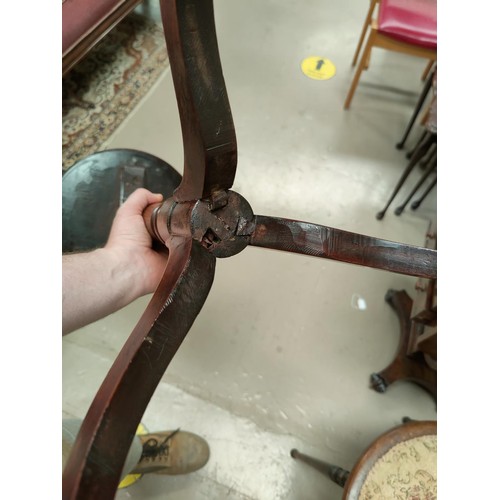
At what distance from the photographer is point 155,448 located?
1342mm

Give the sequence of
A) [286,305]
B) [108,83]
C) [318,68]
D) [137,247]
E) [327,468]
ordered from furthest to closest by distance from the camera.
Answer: [318,68], [108,83], [286,305], [327,468], [137,247]

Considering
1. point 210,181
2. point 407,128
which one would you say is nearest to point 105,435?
point 210,181

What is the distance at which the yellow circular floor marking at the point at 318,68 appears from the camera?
7.76 ft

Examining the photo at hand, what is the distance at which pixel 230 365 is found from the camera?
5.19 feet

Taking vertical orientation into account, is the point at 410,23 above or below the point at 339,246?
above

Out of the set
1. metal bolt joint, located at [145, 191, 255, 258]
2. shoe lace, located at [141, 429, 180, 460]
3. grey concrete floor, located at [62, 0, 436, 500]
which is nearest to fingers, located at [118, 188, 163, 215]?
metal bolt joint, located at [145, 191, 255, 258]

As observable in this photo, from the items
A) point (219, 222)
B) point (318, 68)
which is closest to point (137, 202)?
point (219, 222)

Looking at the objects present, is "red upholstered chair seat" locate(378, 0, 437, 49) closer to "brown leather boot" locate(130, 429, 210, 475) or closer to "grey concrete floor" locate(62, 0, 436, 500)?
"grey concrete floor" locate(62, 0, 436, 500)

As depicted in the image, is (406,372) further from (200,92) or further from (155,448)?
(200,92)

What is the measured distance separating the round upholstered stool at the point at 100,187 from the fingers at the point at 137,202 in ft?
0.84

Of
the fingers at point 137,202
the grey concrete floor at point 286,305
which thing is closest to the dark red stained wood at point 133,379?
the fingers at point 137,202

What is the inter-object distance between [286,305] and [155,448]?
726 millimetres

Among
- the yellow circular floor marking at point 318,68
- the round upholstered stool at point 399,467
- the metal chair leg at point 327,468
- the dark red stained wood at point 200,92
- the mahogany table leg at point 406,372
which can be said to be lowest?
the metal chair leg at point 327,468

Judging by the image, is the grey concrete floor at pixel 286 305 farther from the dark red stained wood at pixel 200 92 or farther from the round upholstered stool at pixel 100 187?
the dark red stained wood at pixel 200 92
